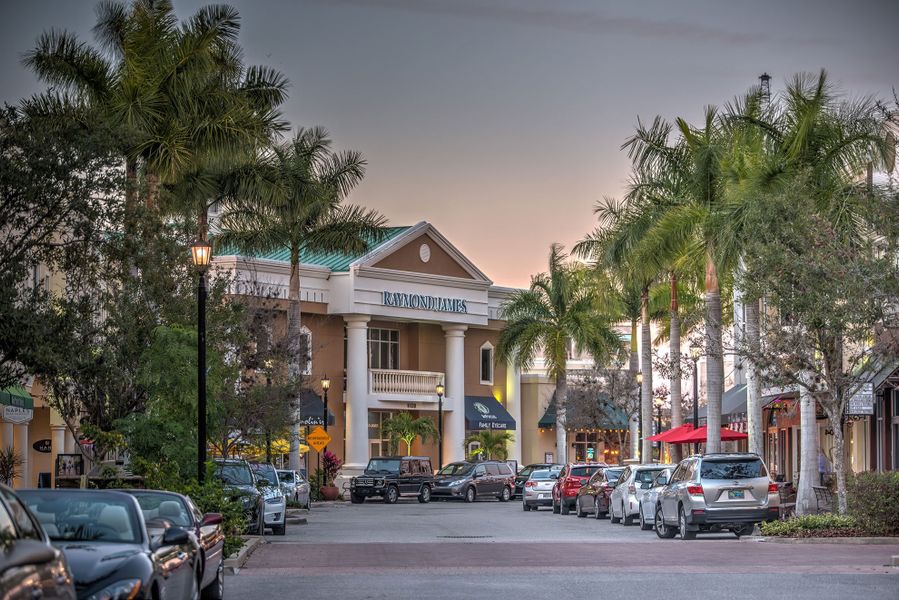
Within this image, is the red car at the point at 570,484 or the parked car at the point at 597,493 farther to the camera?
the red car at the point at 570,484

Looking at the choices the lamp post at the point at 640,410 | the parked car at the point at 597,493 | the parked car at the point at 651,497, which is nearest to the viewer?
the parked car at the point at 651,497

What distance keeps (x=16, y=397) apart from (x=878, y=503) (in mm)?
20012

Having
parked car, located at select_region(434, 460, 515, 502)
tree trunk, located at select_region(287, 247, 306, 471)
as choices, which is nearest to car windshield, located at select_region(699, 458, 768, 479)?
tree trunk, located at select_region(287, 247, 306, 471)

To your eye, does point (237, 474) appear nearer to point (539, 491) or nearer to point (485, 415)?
point (539, 491)

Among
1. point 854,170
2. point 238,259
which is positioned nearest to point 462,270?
point 238,259

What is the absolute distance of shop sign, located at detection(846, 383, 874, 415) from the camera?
3331 cm

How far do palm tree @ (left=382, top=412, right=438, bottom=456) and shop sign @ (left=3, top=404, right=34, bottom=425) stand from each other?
33.6 m

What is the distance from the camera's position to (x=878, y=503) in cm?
2656

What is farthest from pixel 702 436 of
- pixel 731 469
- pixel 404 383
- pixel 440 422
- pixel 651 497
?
pixel 404 383

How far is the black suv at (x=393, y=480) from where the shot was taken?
57.4m

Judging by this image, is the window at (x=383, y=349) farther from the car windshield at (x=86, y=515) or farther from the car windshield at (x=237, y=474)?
the car windshield at (x=86, y=515)

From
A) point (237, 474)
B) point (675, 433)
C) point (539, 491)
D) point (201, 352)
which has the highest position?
point (201, 352)

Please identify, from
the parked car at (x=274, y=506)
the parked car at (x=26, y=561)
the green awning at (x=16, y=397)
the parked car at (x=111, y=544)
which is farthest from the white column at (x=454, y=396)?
the parked car at (x=26, y=561)

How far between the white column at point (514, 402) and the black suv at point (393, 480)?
61.6ft
